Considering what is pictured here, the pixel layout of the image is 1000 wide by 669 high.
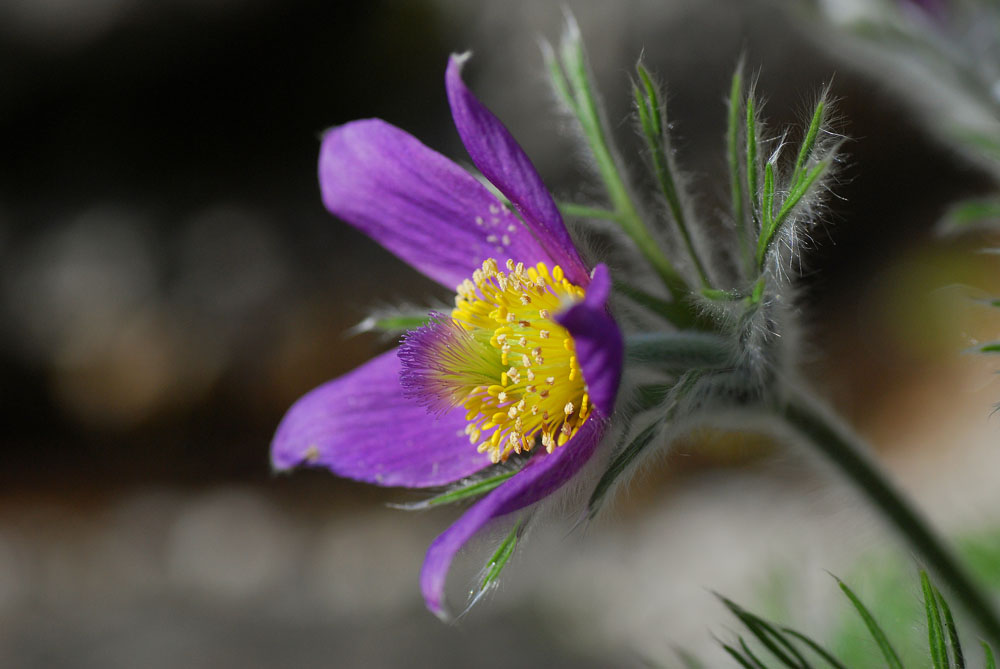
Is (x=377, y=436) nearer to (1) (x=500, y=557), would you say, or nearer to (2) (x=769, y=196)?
(1) (x=500, y=557)

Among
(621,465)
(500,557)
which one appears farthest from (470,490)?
(621,465)

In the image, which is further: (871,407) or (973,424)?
(871,407)

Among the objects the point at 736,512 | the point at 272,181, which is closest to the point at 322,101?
the point at 272,181

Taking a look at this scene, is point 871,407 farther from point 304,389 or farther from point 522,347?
point 522,347

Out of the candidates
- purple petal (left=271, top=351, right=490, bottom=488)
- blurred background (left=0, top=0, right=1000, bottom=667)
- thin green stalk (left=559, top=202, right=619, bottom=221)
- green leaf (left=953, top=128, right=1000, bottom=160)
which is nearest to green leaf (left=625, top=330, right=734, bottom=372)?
thin green stalk (left=559, top=202, right=619, bottom=221)

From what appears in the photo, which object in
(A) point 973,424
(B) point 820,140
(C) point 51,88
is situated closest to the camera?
(B) point 820,140

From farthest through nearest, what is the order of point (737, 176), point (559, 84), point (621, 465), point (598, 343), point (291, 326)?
1. point (291, 326)
2. point (559, 84)
3. point (737, 176)
4. point (621, 465)
5. point (598, 343)

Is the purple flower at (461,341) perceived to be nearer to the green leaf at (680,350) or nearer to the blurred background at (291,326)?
the green leaf at (680,350)

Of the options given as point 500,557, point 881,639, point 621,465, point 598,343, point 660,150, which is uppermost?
point 660,150
